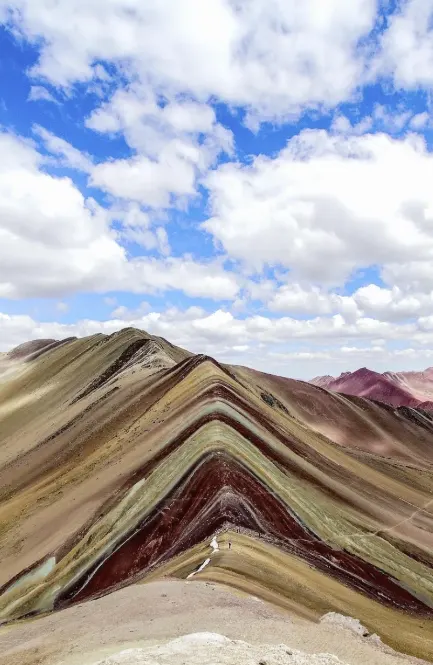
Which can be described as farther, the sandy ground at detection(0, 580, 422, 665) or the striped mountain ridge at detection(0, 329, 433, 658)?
the striped mountain ridge at detection(0, 329, 433, 658)

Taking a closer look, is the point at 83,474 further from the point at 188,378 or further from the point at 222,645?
the point at 222,645

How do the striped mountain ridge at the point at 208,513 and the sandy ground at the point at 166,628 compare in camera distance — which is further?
the striped mountain ridge at the point at 208,513

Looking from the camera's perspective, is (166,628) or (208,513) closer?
(166,628)

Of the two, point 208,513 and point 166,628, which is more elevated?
point 166,628

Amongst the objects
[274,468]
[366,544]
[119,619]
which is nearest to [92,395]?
[274,468]
